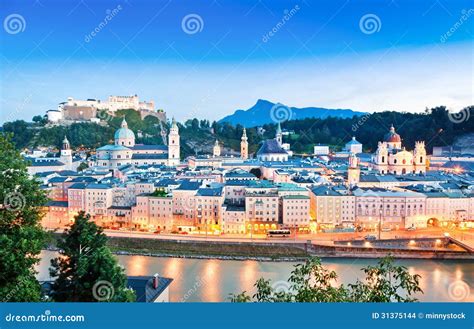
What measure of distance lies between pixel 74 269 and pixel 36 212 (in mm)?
389

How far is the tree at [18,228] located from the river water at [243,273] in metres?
2.86

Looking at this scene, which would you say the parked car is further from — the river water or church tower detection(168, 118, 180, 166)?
church tower detection(168, 118, 180, 166)

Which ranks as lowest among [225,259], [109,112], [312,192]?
[225,259]

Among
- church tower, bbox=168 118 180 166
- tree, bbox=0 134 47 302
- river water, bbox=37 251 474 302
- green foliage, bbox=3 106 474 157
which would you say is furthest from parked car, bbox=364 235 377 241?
church tower, bbox=168 118 180 166

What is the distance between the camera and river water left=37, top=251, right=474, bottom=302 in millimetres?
4801

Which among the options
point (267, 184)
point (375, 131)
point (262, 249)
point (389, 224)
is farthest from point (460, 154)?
point (262, 249)

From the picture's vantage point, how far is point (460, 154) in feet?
48.5

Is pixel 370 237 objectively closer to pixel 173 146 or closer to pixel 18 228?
pixel 18 228

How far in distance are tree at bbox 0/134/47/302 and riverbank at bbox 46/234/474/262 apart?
5.01 meters

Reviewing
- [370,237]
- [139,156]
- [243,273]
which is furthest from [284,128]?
[243,273]

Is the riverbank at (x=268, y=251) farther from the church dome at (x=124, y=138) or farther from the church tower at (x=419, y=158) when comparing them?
the church dome at (x=124, y=138)

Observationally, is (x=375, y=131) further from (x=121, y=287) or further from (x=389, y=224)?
(x=121, y=287)

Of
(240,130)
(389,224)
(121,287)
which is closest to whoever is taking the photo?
(121,287)
